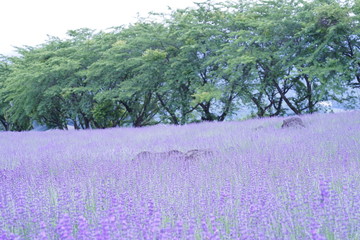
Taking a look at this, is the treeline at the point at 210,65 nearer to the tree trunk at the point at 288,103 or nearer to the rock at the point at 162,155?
the tree trunk at the point at 288,103

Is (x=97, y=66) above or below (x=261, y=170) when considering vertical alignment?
above

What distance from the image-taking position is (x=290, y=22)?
15453mm

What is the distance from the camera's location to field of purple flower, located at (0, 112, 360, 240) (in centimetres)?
241

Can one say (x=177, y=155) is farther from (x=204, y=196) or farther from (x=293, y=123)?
(x=293, y=123)

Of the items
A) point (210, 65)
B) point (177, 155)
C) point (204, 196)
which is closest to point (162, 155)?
point (177, 155)

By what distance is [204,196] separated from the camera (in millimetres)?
3377

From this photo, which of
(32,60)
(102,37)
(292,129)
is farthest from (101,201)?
(32,60)

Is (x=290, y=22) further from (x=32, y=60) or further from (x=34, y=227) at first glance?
(x=32, y=60)

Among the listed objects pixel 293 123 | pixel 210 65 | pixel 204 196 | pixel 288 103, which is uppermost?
pixel 210 65

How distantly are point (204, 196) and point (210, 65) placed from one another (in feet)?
49.2

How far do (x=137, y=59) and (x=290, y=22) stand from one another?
665cm

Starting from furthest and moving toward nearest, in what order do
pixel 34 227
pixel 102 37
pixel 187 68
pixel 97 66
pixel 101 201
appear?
pixel 102 37 < pixel 97 66 < pixel 187 68 < pixel 101 201 < pixel 34 227

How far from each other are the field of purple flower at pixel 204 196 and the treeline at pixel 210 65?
346 inches

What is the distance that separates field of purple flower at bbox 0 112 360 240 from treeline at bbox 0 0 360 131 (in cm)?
879
